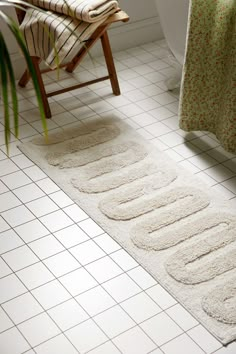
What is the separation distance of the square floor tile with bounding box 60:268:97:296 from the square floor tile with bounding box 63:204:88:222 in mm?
277

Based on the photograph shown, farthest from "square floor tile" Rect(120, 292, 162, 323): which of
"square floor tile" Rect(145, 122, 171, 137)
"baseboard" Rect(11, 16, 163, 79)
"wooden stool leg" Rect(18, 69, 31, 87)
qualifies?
"baseboard" Rect(11, 16, 163, 79)

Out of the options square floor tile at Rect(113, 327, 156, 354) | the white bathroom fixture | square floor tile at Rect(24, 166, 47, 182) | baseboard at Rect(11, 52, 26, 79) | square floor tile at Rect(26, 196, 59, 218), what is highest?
the white bathroom fixture

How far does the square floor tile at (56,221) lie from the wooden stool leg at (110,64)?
961mm

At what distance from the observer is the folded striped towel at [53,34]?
8.56 ft

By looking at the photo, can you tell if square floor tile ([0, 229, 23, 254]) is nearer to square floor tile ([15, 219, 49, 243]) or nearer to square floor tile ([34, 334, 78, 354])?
square floor tile ([15, 219, 49, 243])

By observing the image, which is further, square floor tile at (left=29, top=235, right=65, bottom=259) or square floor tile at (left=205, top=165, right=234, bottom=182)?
square floor tile at (left=205, top=165, right=234, bottom=182)

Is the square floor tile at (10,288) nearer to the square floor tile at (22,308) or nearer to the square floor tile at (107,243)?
the square floor tile at (22,308)

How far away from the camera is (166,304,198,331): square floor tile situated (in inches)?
70.5

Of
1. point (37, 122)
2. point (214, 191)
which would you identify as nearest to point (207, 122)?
point (214, 191)

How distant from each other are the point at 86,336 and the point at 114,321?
97mm

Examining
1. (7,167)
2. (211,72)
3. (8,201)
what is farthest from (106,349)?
(211,72)

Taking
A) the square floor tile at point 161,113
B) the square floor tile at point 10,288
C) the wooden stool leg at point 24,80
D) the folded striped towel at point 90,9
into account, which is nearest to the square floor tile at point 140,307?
the square floor tile at point 10,288

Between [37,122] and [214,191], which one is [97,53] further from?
[214,191]

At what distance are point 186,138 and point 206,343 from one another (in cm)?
115
